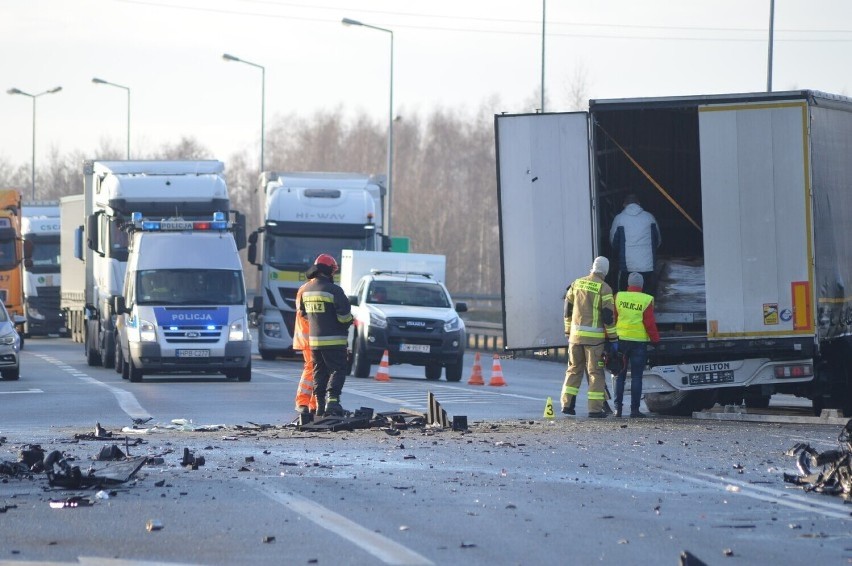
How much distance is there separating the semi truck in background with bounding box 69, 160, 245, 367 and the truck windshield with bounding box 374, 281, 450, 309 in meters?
2.54

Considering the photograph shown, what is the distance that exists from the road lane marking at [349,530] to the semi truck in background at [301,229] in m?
22.3

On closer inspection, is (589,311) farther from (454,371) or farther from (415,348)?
(454,371)

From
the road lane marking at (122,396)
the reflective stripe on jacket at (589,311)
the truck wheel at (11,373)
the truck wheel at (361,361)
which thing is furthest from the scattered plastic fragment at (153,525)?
the truck wheel at (361,361)

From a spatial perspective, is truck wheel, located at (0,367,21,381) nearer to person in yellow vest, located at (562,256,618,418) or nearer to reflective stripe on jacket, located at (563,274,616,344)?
person in yellow vest, located at (562,256,618,418)

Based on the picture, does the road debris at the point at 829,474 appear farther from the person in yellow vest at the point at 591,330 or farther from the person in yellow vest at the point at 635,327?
the person in yellow vest at the point at 591,330

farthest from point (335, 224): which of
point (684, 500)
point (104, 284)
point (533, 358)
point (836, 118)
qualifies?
point (684, 500)

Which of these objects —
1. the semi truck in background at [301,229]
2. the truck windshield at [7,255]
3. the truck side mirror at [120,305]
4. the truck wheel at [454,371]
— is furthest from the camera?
the truck windshield at [7,255]

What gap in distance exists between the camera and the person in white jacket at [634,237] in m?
17.7

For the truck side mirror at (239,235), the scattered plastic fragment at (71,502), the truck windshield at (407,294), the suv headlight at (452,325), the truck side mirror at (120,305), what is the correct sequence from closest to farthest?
the scattered plastic fragment at (71,502)
the truck side mirror at (120,305)
the suv headlight at (452,325)
the truck side mirror at (239,235)
the truck windshield at (407,294)

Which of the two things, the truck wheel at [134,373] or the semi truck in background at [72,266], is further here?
the semi truck in background at [72,266]

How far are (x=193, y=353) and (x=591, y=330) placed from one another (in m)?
10.1

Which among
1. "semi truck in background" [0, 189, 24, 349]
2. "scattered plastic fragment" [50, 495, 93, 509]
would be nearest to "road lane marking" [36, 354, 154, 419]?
"scattered plastic fragment" [50, 495, 93, 509]

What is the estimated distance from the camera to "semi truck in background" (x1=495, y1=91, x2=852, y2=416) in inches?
631

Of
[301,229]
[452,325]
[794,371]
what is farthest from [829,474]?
[301,229]
